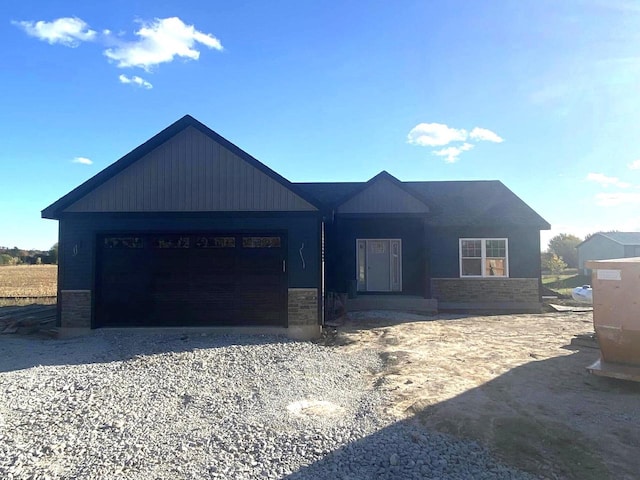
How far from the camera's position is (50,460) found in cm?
411

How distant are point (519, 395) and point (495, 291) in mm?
9962

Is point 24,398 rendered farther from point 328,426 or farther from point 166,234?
point 166,234

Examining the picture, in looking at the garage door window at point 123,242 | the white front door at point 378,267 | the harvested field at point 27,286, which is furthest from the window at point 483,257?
the harvested field at point 27,286

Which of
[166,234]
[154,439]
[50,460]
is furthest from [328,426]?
[166,234]

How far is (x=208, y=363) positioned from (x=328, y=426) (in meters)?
3.60

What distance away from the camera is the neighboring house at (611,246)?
41938 millimetres

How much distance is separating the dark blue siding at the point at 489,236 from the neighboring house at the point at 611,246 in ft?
95.8

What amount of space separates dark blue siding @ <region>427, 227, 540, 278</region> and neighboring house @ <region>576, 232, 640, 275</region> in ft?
95.8

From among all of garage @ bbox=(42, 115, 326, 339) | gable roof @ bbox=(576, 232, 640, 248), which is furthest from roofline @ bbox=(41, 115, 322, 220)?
gable roof @ bbox=(576, 232, 640, 248)

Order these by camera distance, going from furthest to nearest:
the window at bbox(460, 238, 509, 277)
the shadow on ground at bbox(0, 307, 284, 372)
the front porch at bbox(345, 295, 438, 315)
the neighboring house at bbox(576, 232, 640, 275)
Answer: the neighboring house at bbox(576, 232, 640, 275)
the window at bbox(460, 238, 509, 277)
the front porch at bbox(345, 295, 438, 315)
the shadow on ground at bbox(0, 307, 284, 372)

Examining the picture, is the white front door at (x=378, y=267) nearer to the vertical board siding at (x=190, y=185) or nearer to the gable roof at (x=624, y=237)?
the vertical board siding at (x=190, y=185)

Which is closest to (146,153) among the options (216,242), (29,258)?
(216,242)

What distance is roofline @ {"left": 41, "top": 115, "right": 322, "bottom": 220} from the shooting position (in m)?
10.3

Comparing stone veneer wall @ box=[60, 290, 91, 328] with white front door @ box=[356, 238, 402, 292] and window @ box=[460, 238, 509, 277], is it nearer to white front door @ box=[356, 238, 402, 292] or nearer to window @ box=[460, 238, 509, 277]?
white front door @ box=[356, 238, 402, 292]
